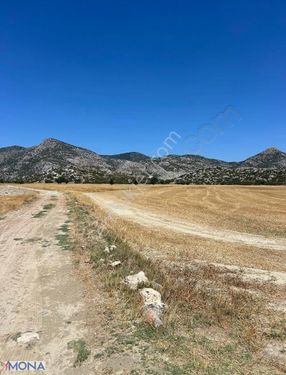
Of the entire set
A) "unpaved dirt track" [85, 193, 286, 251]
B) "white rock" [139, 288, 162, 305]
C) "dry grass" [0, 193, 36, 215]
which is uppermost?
"white rock" [139, 288, 162, 305]

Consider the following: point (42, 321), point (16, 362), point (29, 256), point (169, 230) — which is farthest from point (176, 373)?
point (169, 230)

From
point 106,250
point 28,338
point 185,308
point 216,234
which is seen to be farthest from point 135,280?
point 216,234

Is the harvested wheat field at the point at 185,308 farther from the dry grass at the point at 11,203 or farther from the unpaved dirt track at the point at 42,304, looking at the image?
the dry grass at the point at 11,203

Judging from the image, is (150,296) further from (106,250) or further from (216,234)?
(216,234)

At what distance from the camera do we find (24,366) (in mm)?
6648

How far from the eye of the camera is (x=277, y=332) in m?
8.53

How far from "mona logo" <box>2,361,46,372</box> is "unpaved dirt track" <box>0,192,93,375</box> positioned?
0.37 ft

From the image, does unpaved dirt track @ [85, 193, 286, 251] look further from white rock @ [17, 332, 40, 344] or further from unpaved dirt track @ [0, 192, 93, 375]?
white rock @ [17, 332, 40, 344]

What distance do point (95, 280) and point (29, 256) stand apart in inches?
179

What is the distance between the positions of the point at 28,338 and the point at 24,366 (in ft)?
3.05

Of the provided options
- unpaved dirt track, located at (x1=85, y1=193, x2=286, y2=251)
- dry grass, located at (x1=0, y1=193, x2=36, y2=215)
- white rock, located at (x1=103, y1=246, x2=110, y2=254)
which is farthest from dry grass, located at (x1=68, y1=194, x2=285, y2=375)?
dry grass, located at (x1=0, y1=193, x2=36, y2=215)

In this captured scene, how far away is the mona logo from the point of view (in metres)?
6.57

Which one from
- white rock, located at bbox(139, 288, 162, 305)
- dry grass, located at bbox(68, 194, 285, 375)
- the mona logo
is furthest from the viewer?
white rock, located at bbox(139, 288, 162, 305)

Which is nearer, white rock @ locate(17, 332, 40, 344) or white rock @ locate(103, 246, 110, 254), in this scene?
white rock @ locate(17, 332, 40, 344)
